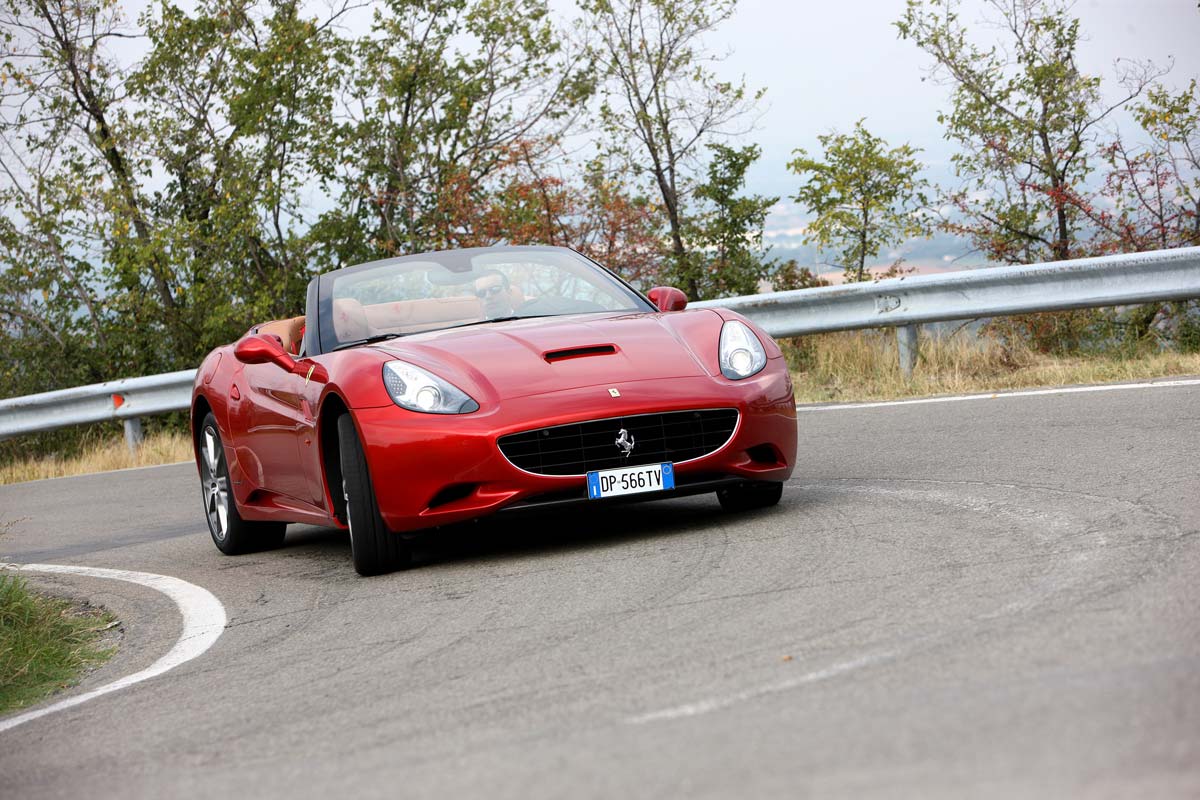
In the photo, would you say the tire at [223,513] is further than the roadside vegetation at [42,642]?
Yes

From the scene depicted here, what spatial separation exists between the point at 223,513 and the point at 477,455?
2634 mm

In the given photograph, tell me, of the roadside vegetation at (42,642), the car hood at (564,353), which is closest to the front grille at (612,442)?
the car hood at (564,353)

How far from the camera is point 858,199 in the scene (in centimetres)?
1798

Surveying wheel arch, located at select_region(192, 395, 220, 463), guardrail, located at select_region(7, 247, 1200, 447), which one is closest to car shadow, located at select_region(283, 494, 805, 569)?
wheel arch, located at select_region(192, 395, 220, 463)

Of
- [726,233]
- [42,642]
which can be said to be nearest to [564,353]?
[42,642]

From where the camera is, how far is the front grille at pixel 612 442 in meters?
6.14

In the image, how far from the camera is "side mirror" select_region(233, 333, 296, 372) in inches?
272

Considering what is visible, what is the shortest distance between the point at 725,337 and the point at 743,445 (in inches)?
21.8

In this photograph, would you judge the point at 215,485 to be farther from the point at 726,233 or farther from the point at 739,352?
the point at 726,233

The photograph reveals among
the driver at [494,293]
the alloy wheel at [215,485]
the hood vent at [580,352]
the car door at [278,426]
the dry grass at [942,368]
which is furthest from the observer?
the dry grass at [942,368]

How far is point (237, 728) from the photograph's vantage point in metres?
4.09

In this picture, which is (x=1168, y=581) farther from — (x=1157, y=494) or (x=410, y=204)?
(x=410, y=204)

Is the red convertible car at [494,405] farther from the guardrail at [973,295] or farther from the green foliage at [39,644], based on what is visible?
the guardrail at [973,295]

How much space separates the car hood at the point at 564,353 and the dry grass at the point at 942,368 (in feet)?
14.3
